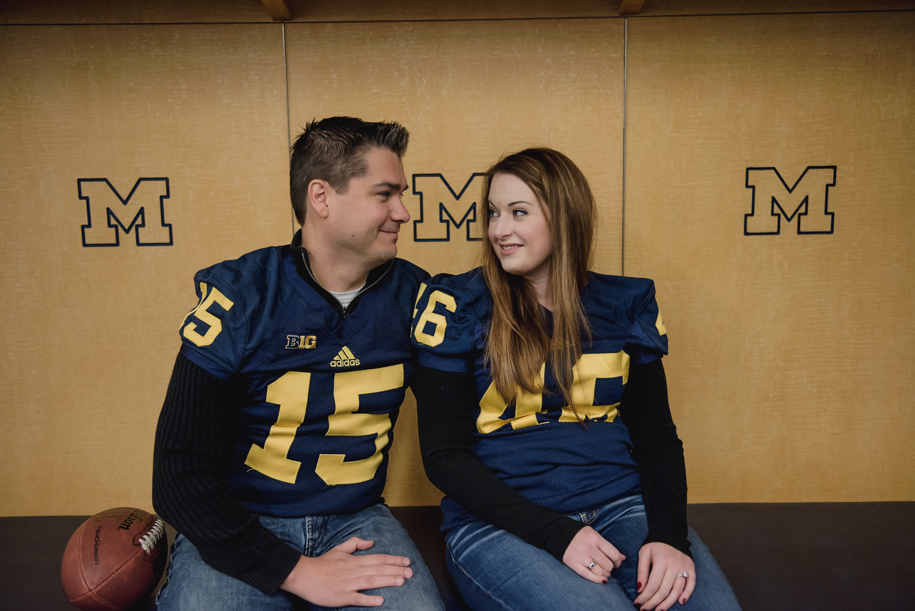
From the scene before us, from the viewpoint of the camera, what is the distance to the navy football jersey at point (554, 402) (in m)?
1.22

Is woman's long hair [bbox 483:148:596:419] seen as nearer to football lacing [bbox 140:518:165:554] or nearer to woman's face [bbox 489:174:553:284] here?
woman's face [bbox 489:174:553:284]

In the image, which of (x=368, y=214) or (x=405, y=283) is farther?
(x=405, y=283)

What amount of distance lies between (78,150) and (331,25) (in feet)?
2.79

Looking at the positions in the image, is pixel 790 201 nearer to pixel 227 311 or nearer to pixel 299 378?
pixel 299 378

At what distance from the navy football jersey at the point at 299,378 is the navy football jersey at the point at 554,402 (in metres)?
0.12

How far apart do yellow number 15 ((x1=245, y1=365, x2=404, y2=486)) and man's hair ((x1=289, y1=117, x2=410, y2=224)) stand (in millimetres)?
402

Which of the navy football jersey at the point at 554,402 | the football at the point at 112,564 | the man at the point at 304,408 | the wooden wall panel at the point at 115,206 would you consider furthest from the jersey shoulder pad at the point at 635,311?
the football at the point at 112,564

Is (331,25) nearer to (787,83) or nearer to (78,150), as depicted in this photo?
(78,150)

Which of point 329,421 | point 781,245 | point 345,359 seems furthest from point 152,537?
point 781,245

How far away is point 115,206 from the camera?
1761 millimetres

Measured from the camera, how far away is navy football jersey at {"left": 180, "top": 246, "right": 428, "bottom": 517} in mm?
1195

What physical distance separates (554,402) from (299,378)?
1.80 feet

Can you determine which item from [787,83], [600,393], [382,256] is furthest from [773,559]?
[787,83]

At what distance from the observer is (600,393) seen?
4.15 feet
